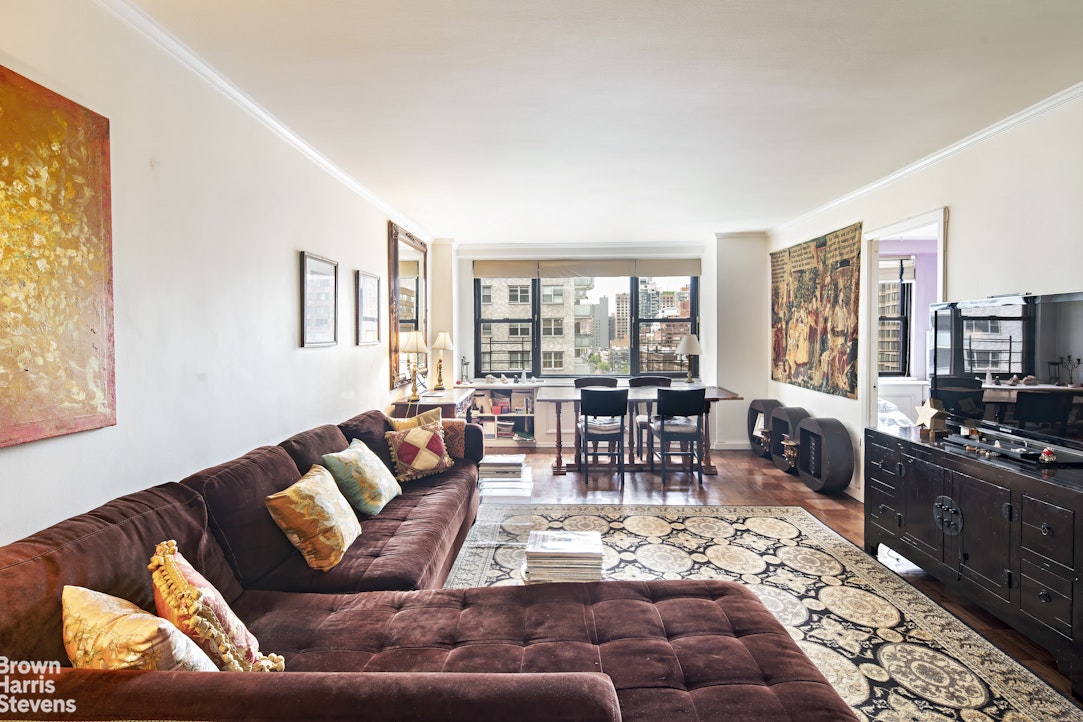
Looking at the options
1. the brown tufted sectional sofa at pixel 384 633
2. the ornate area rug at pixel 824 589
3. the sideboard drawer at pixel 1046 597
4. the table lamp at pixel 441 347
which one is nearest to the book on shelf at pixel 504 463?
the ornate area rug at pixel 824 589

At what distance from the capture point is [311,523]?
2365 millimetres

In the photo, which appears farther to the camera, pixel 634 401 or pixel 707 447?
pixel 707 447

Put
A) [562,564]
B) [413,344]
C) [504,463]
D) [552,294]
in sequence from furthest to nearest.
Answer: [552,294], [413,344], [504,463], [562,564]

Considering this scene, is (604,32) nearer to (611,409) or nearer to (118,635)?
(118,635)

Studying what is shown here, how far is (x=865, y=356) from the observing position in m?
4.69

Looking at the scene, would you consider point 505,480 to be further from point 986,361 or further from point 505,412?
point 505,412

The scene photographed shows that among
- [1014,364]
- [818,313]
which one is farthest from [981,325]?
[818,313]

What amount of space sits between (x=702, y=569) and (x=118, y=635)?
9.73 ft

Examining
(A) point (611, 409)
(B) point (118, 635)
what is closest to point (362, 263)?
(A) point (611, 409)

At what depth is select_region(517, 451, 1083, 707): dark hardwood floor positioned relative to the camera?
10.5ft

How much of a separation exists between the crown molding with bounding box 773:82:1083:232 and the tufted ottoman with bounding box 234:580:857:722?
9.28 feet

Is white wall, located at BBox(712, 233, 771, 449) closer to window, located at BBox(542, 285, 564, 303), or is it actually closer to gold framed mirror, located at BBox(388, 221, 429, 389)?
window, located at BBox(542, 285, 564, 303)

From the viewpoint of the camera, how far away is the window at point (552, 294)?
751cm

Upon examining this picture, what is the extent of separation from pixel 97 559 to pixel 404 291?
4.47 m
